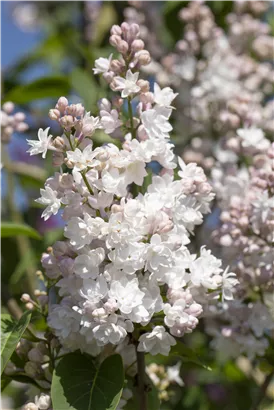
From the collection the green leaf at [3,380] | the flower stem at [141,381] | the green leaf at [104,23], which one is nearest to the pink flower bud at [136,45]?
the flower stem at [141,381]

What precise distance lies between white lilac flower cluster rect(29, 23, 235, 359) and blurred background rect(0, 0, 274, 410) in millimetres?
550

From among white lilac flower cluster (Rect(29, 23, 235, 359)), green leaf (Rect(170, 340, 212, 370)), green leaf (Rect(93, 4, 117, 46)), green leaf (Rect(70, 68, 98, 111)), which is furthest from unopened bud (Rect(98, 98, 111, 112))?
green leaf (Rect(93, 4, 117, 46))

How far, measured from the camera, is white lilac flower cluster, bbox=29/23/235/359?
1.27 metres

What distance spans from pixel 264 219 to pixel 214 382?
1.26 metres

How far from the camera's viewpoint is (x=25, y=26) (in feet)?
16.3

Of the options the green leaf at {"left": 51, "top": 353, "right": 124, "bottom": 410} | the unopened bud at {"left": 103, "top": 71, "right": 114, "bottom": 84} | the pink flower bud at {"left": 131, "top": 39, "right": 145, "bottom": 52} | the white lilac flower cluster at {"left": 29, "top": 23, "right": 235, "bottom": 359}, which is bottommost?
the green leaf at {"left": 51, "top": 353, "right": 124, "bottom": 410}

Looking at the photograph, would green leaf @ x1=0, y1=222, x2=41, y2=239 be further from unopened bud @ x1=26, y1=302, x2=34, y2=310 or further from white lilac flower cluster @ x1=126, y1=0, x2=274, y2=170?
white lilac flower cluster @ x1=126, y1=0, x2=274, y2=170

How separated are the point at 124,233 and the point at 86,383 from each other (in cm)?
31

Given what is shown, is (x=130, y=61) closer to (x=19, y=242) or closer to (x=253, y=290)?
(x=253, y=290)

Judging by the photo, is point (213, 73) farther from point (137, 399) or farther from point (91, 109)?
point (137, 399)

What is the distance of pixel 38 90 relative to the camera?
263 centimetres

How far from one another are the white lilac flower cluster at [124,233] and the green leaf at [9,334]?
60 mm

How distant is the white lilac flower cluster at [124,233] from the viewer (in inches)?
50.0

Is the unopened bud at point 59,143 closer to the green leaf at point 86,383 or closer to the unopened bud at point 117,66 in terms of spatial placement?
the unopened bud at point 117,66
